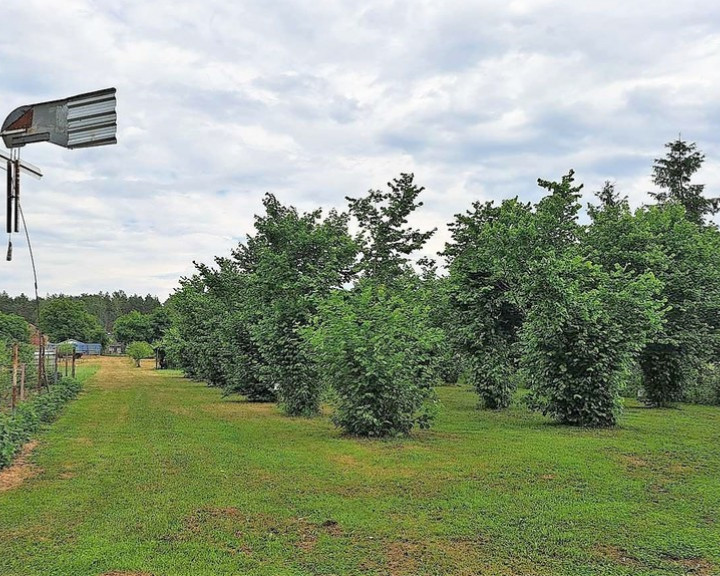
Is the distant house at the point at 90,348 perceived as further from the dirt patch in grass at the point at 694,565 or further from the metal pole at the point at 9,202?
the dirt patch in grass at the point at 694,565

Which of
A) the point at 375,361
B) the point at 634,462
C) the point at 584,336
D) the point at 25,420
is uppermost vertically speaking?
the point at 584,336

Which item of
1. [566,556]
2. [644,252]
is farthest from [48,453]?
[644,252]

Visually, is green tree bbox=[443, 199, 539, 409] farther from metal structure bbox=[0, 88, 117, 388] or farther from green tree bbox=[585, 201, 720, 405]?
metal structure bbox=[0, 88, 117, 388]

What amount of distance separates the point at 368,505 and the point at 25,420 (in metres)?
8.28

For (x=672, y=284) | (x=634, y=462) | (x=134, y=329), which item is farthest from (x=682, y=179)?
(x=134, y=329)

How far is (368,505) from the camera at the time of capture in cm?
677

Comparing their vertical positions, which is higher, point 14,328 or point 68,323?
point 68,323

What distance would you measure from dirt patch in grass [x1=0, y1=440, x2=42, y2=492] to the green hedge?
12 cm

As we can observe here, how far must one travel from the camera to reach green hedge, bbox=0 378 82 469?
929cm

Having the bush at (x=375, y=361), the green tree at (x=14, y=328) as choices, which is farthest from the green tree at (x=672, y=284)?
the green tree at (x=14, y=328)

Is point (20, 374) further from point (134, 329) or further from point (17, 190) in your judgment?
point (134, 329)

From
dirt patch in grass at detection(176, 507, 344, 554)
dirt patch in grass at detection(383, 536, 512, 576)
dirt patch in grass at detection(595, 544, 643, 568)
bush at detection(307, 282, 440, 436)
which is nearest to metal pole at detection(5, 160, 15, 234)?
dirt patch in grass at detection(176, 507, 344, 554)

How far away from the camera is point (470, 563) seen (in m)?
4.95

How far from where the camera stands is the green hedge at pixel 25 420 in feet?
30.5
